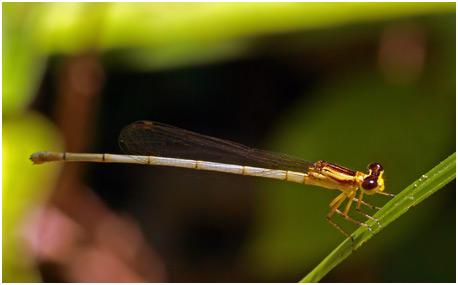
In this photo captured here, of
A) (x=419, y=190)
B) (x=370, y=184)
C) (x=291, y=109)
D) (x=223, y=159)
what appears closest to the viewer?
(x=419, y=190)

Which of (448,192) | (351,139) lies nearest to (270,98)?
(351,139)

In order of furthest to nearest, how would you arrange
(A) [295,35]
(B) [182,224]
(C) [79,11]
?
(B) [182,224], (C) [79,11], (A) [295,35]

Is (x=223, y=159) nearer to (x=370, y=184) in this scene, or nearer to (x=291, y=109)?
(x=291, y=109)

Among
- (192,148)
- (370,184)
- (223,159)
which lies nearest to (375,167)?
(370,184)

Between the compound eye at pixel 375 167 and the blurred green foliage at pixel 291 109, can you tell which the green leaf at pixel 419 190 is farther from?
the blurred green foliage at pixel 291 109

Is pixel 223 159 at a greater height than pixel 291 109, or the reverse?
pixel 291 109

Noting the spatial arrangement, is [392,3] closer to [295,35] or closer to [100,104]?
[295,35]

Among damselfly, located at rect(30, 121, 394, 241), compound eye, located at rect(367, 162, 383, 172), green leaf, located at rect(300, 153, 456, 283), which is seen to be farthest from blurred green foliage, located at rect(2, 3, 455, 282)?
green leaf, located at rect(300, 153, 456, 283)

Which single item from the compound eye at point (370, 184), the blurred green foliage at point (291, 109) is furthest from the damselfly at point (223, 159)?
the blurred green foliage at point (291, 109)
